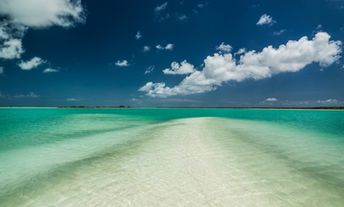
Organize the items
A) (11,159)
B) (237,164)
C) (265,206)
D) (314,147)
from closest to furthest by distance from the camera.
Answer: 1. (265,206)
2. (237,164)
3. (11,159)
4. (314,147)

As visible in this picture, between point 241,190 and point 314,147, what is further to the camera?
point 314,147

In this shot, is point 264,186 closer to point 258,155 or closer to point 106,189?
point 258,155

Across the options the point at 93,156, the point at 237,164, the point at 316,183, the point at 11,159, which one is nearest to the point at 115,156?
the point at 93,156

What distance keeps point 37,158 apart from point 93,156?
2.11 m

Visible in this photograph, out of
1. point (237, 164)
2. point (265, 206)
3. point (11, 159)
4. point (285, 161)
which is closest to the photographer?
point (265, 206)

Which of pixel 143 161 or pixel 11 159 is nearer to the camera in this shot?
pixel 143 161

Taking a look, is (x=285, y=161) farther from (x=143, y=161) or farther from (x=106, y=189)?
(x=106, y=189)

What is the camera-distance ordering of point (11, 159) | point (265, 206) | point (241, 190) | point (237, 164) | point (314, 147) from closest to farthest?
point (265, 206), point (241, 190), point (237, 164), point (11, 159), point (314, 147)

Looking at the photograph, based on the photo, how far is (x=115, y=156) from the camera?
278 inches

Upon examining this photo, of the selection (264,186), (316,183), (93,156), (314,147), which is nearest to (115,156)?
(93,156)

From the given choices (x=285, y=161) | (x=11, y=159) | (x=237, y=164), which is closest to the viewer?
(x=237, y=164)

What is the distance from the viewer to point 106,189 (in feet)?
13.8

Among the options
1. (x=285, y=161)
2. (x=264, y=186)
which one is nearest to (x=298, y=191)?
(x=264, y=186)

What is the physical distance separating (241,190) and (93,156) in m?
5.55
